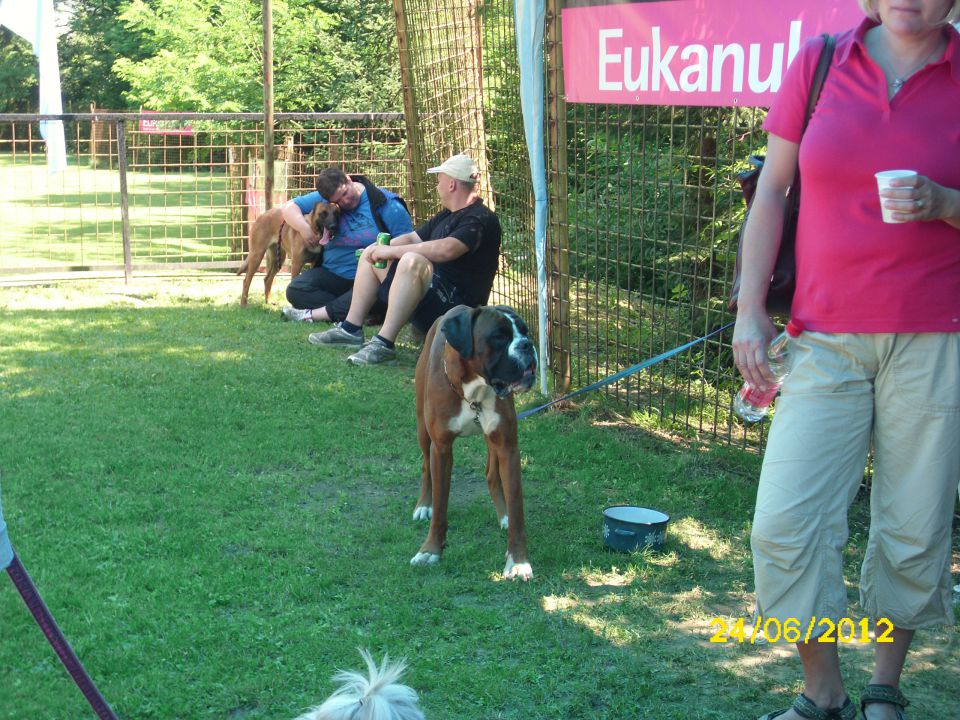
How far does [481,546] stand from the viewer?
171 inches

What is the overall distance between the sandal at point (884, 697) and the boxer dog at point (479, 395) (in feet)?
4.83

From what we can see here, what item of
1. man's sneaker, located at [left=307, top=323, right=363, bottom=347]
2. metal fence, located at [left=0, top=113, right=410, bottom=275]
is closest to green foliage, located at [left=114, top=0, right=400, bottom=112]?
metal fence, located at [left=0, top=113, right=410, bottom=275]

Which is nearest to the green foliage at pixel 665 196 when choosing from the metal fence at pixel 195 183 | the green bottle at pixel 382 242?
the green bottle at pixel 382 242

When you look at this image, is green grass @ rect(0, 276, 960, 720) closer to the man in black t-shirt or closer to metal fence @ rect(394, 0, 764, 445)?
metal fence @ rect(394, 0, 764, 445)

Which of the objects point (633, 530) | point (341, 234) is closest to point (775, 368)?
point (633, 530)

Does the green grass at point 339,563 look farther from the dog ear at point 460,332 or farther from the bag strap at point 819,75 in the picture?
the bag strap at point 819,75

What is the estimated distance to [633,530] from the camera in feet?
13.9

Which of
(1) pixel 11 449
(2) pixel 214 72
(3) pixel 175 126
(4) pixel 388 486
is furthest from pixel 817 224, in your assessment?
(2) pixel 214 72

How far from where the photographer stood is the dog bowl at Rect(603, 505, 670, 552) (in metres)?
4.21

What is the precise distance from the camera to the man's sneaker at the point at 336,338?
318 inches

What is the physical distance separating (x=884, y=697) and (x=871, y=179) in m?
1.41

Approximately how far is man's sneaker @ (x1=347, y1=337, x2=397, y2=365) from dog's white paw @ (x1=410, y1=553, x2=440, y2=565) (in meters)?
3.45

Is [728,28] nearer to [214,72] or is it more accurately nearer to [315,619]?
[315,619]
